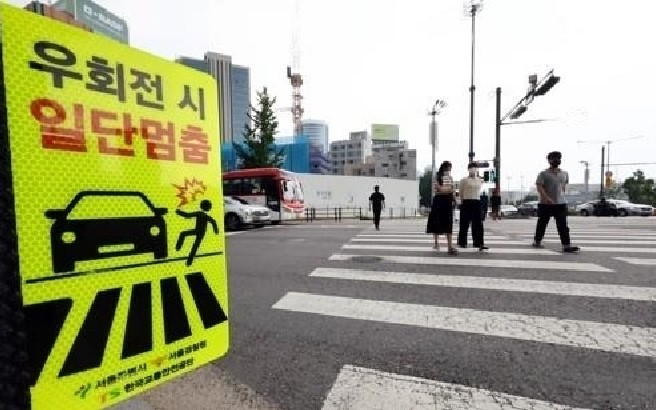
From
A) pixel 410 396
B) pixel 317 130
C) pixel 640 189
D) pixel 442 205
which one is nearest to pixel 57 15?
pixel 410 396

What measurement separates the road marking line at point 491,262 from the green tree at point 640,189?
54762 millimetres

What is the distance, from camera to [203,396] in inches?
95.7

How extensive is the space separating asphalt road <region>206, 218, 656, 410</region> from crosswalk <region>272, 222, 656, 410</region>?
15 mm

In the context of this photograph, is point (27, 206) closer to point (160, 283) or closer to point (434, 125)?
point (160, 283)

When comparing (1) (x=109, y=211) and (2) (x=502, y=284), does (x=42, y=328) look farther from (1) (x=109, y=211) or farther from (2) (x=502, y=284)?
(2) (x=502, y=284)

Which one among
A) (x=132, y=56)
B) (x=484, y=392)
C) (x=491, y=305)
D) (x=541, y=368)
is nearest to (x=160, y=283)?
(x=132, y=56)

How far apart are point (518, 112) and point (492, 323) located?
21.0 m

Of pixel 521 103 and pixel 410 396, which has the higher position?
pixel 521 103

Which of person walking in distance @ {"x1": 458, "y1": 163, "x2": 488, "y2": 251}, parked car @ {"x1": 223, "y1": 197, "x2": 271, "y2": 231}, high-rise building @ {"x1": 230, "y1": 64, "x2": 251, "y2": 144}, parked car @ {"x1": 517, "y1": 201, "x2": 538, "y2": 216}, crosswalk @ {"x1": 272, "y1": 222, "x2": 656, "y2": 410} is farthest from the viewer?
high-rise building @ {"x1": 230, "y1": 64, "x2": 251, "y2": 144}

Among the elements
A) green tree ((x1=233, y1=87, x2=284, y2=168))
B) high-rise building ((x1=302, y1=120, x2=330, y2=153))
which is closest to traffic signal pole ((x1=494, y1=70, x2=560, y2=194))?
green tree ((x1=233, y1=87, x2=284, y2=168))

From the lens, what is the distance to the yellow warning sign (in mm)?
892

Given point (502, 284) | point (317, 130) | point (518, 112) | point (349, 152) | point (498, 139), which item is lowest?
point (502, 284)

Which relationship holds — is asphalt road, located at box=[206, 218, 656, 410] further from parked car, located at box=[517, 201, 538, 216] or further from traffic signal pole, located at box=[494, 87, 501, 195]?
parked car, located at box=[517, 201, 538, 216]

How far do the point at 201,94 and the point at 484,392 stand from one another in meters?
2.26
